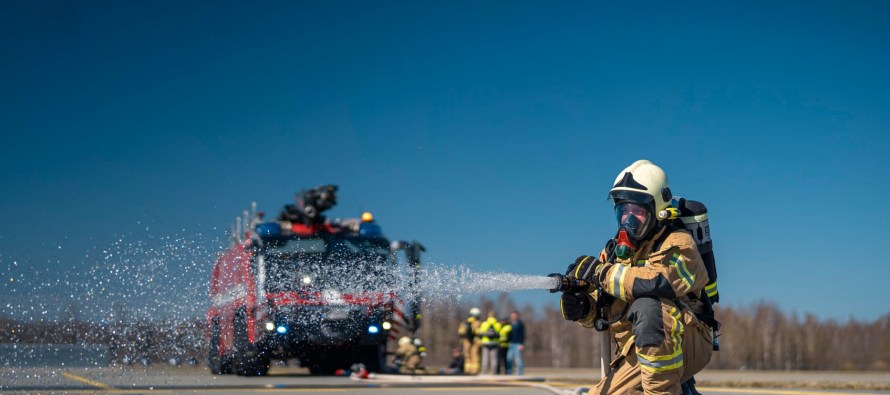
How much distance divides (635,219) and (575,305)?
618 millimetres

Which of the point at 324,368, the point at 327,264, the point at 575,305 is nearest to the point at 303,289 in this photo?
the point at 327,264

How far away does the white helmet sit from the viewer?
539 cm

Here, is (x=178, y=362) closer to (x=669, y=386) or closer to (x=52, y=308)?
(x=52, y=308)

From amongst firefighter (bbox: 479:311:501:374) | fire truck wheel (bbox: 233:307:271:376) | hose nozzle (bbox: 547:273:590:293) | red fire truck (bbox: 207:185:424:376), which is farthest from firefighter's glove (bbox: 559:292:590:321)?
firefighter (bbox: 479:311:501:374)

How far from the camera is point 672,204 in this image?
5.60 metres

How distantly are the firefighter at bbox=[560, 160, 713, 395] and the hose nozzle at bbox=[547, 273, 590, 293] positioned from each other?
0.13ft

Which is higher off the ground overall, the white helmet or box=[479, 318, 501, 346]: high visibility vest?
the white helmet

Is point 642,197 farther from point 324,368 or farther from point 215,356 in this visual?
point 324,368

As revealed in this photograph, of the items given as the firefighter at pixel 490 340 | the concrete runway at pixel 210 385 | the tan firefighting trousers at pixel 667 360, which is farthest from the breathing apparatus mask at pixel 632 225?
the firefighter at pixel 490 340

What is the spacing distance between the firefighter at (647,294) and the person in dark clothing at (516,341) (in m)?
16.5

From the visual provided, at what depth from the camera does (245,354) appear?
1520cm

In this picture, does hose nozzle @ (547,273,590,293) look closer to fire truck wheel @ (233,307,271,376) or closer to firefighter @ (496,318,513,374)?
fire truck wheel @ (233,307,271,376)

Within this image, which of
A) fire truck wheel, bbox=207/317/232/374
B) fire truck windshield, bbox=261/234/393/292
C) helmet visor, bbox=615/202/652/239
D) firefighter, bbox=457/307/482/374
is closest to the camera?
helmet visor, bbox=615/202/652/239

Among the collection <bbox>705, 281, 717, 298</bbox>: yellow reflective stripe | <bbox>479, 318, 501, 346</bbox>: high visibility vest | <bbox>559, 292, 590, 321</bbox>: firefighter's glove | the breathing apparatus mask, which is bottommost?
<bbox>479, 318, 501, 346</bbox>: high visibility vest
